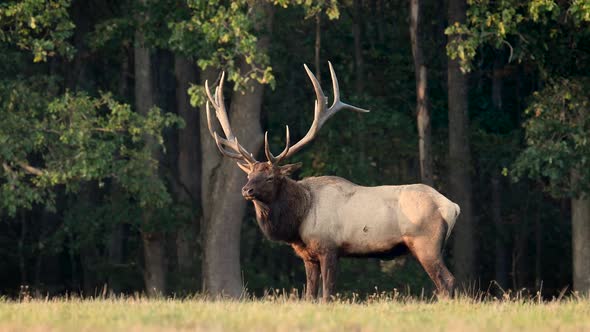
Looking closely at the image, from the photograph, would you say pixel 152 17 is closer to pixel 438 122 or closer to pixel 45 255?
pixel 438 122

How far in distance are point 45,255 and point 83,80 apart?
528cm

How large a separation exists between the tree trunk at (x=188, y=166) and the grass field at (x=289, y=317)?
1300cm

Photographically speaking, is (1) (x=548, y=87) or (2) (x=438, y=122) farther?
(2) (x=438, y=122)

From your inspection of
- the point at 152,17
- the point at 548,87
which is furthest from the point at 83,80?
the point at 548,87

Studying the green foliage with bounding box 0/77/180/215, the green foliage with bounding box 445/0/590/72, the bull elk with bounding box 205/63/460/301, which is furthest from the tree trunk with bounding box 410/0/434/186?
the bull elk with bounding box 205/63/460/301

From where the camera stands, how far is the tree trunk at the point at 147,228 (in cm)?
2500

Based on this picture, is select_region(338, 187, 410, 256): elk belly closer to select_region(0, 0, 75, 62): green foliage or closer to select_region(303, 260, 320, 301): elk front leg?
select_region(303, 260, 320, 301): elk front leg

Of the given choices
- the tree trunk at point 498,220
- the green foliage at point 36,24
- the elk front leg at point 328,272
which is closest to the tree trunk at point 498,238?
the tree trunk at point 498,220

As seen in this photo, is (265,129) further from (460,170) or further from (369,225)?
(369,225)

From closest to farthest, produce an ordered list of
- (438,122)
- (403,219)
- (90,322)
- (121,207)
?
(90,322) → (403,219) → (121,207) → (438,122)

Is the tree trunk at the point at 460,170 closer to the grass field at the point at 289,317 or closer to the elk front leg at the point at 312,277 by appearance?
the elk front leg at the point at 312,277

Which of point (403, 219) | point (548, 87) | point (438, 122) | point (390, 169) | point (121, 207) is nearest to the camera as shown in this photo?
point (403, 219)

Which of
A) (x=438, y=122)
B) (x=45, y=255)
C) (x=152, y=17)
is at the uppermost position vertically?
(x=152, y=17)

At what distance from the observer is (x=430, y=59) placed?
28.3 meters
